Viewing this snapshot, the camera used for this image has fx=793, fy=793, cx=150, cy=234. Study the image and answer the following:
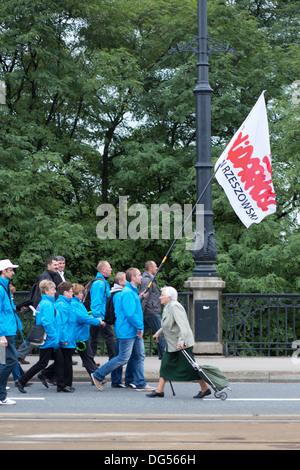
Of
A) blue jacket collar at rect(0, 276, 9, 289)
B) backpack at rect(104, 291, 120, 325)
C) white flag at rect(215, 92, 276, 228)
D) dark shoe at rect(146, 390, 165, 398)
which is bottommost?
dark shoe at rect(146, 390, 165, 398)

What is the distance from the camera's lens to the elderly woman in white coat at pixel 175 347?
962 centimetres

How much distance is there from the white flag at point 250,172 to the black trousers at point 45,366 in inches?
148

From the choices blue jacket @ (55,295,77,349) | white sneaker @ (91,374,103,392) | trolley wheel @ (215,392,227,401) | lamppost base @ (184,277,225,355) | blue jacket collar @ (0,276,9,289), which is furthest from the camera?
lamppost base @ (184,277,225,355)

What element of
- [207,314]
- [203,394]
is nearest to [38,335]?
[203,394]

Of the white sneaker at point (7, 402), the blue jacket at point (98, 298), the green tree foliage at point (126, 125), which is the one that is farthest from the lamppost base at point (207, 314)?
the green tree foliage at point (126, 125)

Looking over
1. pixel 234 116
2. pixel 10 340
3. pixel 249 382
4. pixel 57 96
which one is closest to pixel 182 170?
→ pixel 234 116

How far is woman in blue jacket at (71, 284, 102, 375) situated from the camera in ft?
34.2

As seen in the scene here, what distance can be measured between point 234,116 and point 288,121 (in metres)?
3.42

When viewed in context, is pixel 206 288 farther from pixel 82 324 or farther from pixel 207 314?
pixel 82 324

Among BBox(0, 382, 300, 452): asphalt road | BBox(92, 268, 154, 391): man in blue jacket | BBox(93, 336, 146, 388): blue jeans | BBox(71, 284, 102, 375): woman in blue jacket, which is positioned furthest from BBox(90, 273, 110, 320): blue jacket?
BBox(0, 382, 300, 452): asphalt road

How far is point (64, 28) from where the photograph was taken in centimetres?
2262

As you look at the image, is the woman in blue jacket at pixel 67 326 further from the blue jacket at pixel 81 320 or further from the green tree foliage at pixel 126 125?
the green tree foliage at pixel 126 125

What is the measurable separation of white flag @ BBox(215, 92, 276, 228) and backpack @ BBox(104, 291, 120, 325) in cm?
270

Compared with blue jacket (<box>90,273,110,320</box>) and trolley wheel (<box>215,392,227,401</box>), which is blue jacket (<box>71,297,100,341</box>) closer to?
blue jacket (<box>90,273,110,320</box>)
